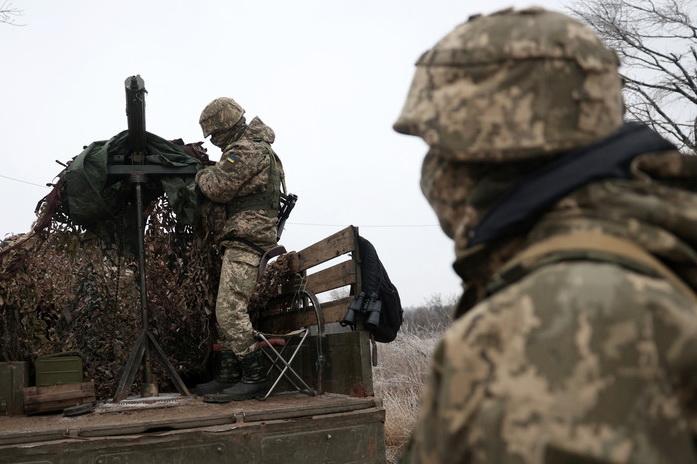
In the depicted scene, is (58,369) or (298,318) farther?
(298,318)

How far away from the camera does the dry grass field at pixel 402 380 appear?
8078 millimetres

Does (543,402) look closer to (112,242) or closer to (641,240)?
(641,240)

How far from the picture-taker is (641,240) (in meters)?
1.21

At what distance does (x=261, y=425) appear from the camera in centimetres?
395

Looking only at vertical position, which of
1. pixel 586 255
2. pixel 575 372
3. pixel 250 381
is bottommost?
pixel 250 381

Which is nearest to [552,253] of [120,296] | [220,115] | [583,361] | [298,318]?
[583,361]

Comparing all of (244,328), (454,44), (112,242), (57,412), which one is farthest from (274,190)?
(454,44)

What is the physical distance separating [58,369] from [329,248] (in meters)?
1.89

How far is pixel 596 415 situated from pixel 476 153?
493 millimetres

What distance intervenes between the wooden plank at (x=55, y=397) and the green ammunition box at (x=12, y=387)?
10 centimetres

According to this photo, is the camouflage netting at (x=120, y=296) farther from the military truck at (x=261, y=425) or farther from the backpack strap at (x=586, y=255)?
the backpack strap at (x=586, y=255)

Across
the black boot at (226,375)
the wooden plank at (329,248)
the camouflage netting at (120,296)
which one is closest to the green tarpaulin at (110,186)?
the camouflage netting at (120,296)

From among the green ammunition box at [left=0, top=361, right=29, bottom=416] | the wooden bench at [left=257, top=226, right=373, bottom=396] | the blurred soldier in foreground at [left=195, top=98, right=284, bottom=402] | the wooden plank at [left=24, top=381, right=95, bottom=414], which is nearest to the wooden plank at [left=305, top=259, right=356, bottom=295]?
the wooden bench at [left=257, top=226, right=373, bottom=396]

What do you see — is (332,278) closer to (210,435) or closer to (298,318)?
(298,318)
